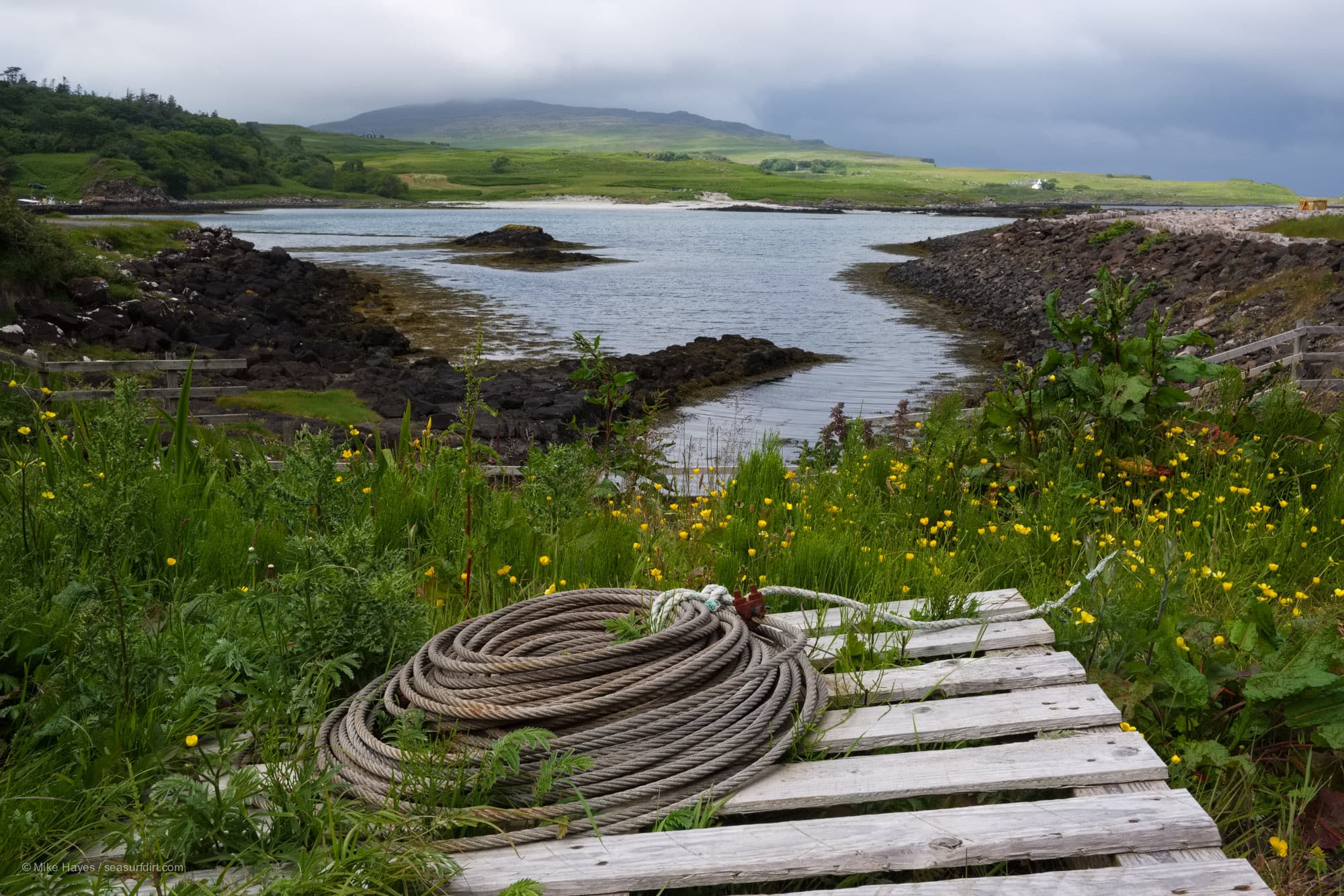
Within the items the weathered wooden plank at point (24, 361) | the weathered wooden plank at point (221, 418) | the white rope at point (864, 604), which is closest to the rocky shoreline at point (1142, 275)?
the white rope at point (864, 604)

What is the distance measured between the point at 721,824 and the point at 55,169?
320ft

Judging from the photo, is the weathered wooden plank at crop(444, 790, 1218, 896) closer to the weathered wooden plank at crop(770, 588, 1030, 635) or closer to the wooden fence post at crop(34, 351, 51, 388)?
the weathered wooden plank at crop(770, 588, 1030, 635)

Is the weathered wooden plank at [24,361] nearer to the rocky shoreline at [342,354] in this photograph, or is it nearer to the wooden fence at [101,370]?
the wooden fence at [101,370]

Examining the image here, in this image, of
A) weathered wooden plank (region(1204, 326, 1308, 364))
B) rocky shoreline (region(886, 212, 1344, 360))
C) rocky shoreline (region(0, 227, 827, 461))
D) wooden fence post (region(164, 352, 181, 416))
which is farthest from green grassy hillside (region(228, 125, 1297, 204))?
weathered wooden plank (region(1204, 326, 1308, 364))

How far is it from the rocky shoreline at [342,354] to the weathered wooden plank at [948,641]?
25.4ft

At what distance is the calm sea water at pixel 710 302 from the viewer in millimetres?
16344

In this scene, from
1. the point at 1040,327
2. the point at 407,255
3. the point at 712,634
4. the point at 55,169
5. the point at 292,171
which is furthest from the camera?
the point at 292,171

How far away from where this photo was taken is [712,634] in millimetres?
2871

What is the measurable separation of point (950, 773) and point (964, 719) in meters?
0.32

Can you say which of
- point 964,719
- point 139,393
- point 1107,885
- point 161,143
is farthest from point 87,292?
point 161,143

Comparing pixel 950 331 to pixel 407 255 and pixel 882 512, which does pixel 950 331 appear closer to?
pixel 882 512

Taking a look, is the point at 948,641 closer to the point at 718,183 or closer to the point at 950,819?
the point at 950,819

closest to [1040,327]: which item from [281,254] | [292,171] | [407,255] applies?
[281,254]

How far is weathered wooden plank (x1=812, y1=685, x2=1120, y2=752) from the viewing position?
261cm
